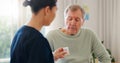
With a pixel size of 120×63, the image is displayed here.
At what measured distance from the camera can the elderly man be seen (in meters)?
1.82

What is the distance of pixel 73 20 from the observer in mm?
1826

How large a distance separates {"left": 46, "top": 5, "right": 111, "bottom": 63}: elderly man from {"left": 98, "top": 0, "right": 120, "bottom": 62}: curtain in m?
1.33

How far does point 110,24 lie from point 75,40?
1.47 metres

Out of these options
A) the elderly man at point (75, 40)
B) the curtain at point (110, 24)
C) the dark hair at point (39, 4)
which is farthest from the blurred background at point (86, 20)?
the dark hair at point (39, 4)

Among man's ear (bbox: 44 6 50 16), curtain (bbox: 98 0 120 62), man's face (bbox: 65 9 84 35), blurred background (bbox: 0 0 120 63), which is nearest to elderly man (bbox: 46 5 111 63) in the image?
man's face (bbox: 65 9 84 35)

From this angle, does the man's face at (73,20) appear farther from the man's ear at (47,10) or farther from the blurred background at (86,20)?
the blurred background at (86,20)

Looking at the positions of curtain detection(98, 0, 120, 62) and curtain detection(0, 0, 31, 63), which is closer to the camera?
curtain detection(0, 0, 31, 63)

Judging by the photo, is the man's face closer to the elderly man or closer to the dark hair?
the elderly man

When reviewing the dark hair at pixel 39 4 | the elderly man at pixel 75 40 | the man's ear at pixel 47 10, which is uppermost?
the dark hair at pixel 39 4

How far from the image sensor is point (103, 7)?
3.20m

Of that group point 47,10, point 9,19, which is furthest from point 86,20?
point 47,10

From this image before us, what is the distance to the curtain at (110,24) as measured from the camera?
311 cm

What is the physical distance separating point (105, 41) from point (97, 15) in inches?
16.2

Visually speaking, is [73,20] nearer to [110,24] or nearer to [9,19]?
[9,19]
